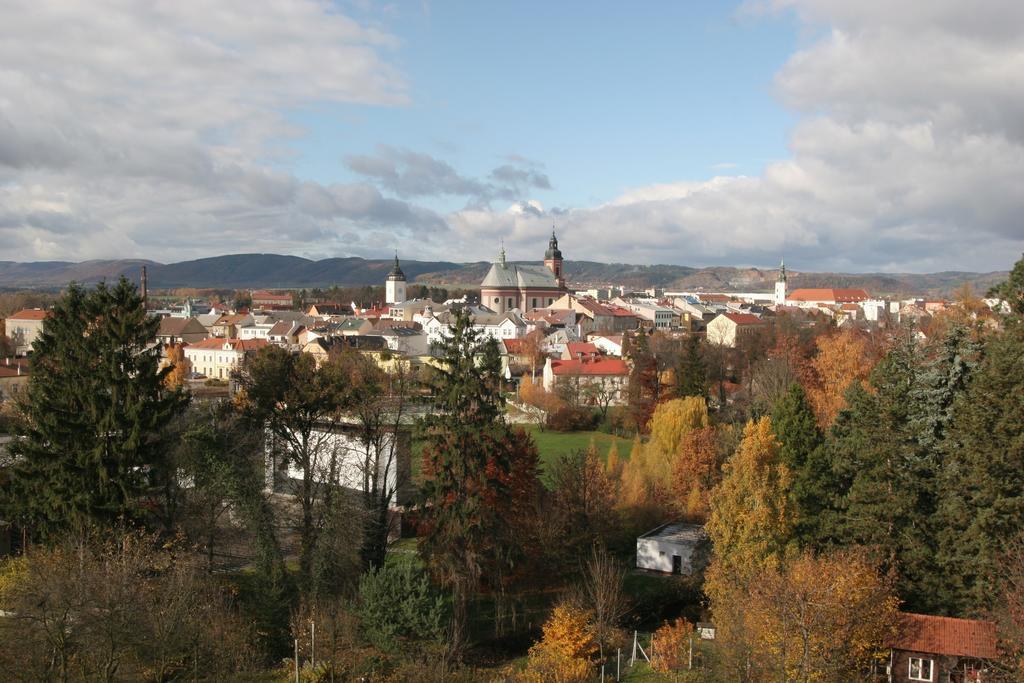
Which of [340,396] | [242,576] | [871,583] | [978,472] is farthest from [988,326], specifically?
[242,576]

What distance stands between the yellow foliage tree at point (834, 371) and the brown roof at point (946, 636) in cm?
1750

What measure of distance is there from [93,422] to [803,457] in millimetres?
18422

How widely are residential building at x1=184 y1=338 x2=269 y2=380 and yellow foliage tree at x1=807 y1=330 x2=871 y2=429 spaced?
45042 mm

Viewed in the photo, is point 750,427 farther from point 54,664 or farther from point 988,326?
point 54,664

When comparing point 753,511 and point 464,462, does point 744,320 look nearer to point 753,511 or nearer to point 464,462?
point 753,511

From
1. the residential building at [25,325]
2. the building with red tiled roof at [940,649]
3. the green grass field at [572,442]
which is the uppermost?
the residential building at [25,325]

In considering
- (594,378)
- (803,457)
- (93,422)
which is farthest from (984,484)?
(594,378)

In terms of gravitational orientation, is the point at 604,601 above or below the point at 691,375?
below

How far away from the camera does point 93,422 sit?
68.7ft

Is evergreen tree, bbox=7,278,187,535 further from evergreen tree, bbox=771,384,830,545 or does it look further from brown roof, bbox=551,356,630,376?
brown roof, bbox=551,356,630,376

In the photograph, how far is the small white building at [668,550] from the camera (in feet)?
81.6

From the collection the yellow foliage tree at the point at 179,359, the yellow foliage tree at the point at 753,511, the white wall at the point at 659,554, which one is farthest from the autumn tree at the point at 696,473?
the yellow foliage tree at the point at 179,359

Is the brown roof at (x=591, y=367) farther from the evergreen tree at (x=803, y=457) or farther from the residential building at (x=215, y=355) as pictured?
the evergreen tree at (x=803, y=457)

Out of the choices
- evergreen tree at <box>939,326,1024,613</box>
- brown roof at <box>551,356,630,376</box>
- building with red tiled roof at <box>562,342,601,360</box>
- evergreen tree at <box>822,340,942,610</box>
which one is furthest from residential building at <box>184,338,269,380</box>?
evergreen tree at <box>939,326,1024,613</box>
